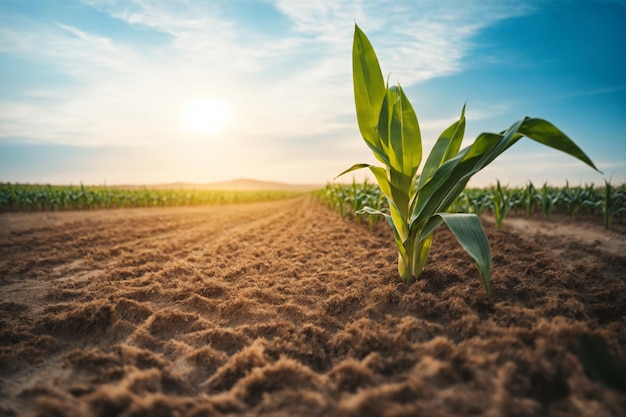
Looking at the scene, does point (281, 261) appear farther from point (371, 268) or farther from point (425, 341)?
point (425, 341)

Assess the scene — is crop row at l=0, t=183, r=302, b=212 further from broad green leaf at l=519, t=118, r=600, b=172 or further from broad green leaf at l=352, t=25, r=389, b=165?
broad green leaf at l=519, t=118, r=600, b=172

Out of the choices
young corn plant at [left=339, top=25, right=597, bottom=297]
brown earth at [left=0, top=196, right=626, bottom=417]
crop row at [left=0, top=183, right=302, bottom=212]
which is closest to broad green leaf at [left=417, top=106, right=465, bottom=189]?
young corn plant at [left=339, top=25, right=597, bottom=297]

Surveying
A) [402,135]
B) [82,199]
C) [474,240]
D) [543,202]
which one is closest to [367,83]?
[402,135]

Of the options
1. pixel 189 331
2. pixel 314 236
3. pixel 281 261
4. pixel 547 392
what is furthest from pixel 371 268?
pixel 314 236

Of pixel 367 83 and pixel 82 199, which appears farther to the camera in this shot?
pixel 82 199

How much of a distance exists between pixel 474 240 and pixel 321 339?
0.99m

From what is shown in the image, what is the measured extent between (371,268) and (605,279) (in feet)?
5.85

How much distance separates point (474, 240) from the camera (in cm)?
163

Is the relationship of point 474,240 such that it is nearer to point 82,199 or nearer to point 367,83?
point 367,83

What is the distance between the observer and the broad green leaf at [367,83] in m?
2.27

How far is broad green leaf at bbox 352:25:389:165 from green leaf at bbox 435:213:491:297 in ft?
2.63

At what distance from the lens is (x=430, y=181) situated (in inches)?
77.4

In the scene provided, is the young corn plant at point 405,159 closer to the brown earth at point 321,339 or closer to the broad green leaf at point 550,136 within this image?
the broad green leaf at point 550,136

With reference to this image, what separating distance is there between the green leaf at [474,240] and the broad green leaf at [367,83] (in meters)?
0.80
